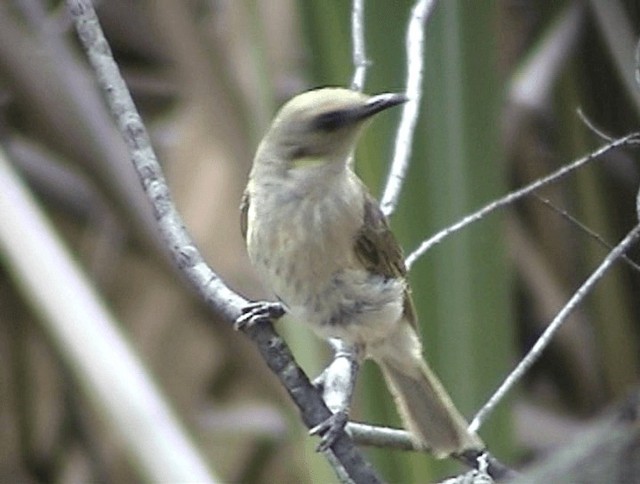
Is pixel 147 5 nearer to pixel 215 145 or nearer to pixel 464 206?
pixel 215 145

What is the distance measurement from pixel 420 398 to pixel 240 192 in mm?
991

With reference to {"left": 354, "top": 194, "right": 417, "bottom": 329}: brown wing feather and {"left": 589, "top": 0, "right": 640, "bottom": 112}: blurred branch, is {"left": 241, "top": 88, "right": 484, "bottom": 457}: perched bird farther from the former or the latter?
{"left": 589, "top": 0, "right": 640, "bottom": 112}: blurred branch

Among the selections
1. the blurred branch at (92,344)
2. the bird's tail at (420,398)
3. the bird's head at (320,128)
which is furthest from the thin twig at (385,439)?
the bird's head at (320,128)

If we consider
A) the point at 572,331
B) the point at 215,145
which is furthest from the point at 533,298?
the point at 215,145

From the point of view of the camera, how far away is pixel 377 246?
51.3 inches

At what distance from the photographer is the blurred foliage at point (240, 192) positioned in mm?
1542

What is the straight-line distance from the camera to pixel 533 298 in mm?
2465

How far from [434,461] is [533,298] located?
3.20 ft

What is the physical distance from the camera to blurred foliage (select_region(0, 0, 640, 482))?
154 cm

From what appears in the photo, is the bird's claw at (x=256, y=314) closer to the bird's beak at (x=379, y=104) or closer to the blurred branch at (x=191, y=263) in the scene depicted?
the blurred branch at (x=191, y=263)

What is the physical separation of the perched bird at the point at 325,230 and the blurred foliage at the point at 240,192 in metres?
0.22

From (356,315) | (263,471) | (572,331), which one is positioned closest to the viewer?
(356,315)

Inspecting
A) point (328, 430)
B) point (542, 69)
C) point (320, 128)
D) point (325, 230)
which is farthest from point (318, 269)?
point (542, 69)

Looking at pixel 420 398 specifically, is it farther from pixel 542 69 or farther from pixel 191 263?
pixel 542 69
